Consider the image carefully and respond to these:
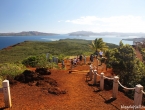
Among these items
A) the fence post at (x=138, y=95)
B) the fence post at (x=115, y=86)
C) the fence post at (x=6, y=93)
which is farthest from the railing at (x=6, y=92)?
the fence post at (x=138, y=95)

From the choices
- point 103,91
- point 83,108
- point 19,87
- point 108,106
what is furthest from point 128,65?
point 19,87

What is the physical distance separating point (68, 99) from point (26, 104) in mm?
1776

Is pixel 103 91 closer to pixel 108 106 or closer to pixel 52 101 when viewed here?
pixel 108 106

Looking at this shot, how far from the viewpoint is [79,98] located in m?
6.91

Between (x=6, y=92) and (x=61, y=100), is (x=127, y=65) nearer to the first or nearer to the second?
(x=61, y=100)

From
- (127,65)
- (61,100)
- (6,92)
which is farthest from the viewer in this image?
(127,65)

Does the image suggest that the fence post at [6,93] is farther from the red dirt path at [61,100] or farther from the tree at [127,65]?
the tree at [127,65]

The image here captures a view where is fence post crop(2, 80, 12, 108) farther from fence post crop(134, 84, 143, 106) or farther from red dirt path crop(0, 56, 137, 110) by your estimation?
fence post crop(134, 84, 143, 106)

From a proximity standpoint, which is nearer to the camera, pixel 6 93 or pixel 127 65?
pixel 6 93

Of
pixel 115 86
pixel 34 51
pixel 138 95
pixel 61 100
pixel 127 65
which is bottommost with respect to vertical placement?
pixel 34 51

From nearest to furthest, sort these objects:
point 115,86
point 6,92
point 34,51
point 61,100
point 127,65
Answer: point 6,92 → point 61,100 → point 115,86 → point 127,65 → point 34,51

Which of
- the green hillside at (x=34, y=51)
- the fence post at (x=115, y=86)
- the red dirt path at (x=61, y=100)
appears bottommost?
the green hillside at (x=34, y=51)

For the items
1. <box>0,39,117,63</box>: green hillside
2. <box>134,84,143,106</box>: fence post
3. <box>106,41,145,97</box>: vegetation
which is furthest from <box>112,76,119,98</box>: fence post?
<box>0,39,117,63</box>: green hillside

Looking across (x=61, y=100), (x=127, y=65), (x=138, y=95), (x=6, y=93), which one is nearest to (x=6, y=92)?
(x=6, y=93)
